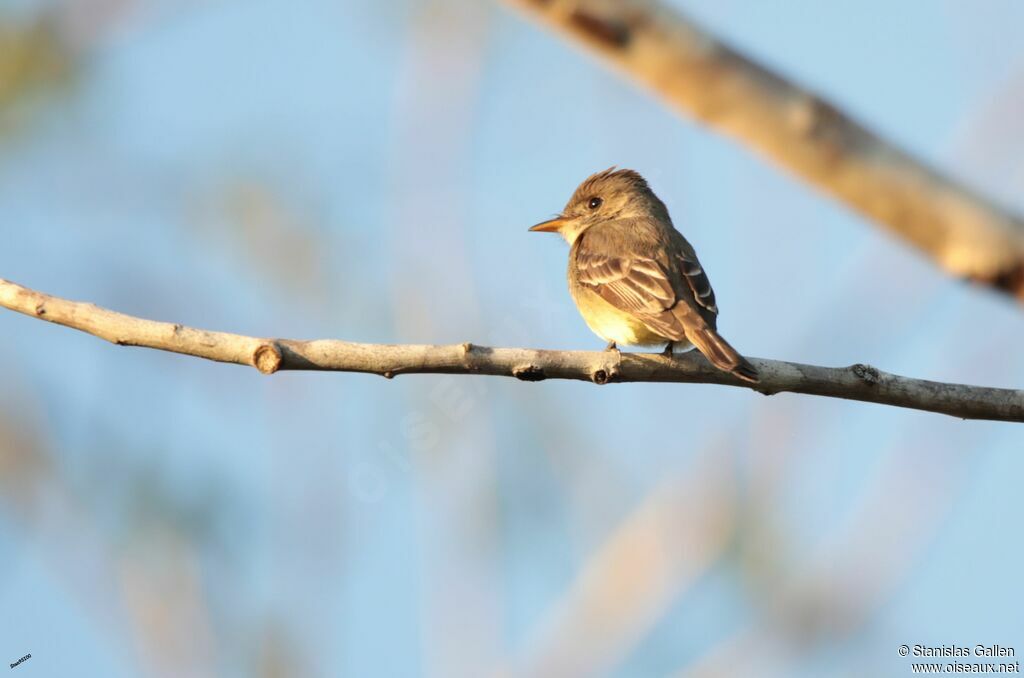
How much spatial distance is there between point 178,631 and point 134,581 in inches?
19.1

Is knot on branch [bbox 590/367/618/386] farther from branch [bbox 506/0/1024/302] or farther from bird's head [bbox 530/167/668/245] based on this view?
bird's head [bbox 530/167/668/245]

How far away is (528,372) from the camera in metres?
4.54

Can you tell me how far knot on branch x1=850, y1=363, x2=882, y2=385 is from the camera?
4973 mm

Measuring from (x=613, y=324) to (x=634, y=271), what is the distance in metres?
0.38

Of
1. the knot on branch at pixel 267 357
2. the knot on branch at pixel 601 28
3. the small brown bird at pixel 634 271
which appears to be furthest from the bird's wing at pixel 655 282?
the knot on branch at pixel 267 357

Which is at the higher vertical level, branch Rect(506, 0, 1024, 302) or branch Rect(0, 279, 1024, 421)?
branch Rect(506, 0, 1024, 302)

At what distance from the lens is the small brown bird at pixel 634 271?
246 inches

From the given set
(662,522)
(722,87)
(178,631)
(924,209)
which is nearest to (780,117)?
(722,87)

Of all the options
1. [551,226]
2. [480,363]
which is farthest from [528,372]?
[551,226]

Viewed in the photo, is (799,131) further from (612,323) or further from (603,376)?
(603,376)

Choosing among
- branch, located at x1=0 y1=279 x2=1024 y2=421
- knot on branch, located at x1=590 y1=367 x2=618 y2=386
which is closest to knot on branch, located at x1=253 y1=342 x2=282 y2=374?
branch, located at x1=0 y1=279 x2=1024 y2=421

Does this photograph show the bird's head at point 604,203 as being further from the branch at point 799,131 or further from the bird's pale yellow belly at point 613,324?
the branch at point 799,131

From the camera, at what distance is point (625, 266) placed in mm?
7023

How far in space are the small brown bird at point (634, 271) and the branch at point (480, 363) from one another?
0.38 meters
